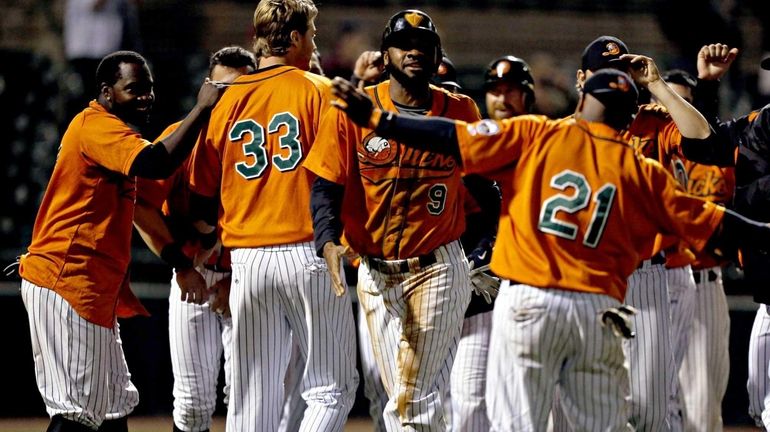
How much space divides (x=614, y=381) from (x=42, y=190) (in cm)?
616

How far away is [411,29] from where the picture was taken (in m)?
5.56

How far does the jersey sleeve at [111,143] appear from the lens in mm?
5598

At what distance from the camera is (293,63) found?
5777mm

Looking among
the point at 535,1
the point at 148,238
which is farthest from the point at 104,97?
the point at 535,1

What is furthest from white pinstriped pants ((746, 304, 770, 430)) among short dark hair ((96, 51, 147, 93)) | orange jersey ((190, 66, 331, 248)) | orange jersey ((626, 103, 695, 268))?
short dark hair ((96, 51, 147, 93))

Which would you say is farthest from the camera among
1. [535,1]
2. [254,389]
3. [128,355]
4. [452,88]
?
[535,1]

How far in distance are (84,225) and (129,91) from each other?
645mm

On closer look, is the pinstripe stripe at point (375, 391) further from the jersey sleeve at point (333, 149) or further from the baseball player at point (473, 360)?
the jersey sleeve at point (333, 149)

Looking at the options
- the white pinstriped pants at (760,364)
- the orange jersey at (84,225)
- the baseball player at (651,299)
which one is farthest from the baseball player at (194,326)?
the white pinstriped pants at (760,364)

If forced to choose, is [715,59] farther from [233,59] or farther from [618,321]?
[233,59]

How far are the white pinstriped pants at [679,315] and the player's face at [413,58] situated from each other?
2015 mm

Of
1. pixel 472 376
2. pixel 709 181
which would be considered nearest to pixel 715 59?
pixel 709 181

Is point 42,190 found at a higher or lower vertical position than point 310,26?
lower

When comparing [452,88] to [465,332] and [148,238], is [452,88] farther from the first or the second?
[148,238]
